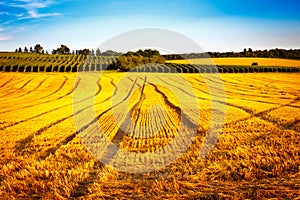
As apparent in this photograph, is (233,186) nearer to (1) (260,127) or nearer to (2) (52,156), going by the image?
(2) (52,156)

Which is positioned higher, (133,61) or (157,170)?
(133,61)

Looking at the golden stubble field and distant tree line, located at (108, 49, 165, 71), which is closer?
the golden stubble field

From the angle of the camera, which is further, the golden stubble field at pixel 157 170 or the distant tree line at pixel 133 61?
the distant tree line at pixel 133 61

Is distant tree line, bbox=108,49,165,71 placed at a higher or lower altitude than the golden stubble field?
higher

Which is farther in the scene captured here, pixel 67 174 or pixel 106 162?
pixel 106 162

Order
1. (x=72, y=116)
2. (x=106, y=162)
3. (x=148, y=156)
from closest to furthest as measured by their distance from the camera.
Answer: (x=106, y=162) < (x=148, y=156) < (x=72, y=116)

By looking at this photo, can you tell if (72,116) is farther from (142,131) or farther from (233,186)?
(233,186)

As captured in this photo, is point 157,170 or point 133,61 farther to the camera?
point 133,61

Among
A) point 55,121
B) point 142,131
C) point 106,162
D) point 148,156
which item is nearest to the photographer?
point 106,162

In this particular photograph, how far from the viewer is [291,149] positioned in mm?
10469

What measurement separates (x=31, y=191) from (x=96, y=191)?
1.54 m

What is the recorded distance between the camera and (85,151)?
35.4ft

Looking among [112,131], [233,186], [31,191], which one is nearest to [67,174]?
[31,191]

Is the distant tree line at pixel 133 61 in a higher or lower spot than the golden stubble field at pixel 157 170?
higher
